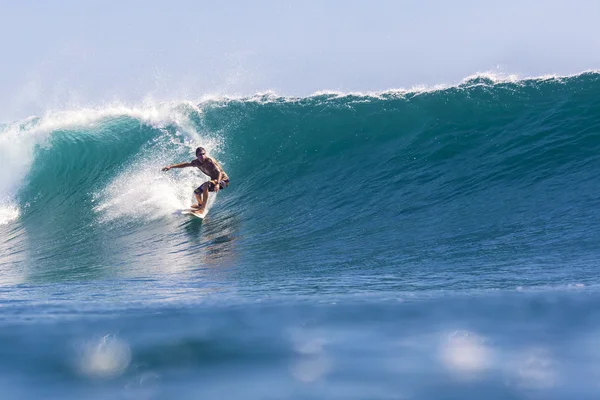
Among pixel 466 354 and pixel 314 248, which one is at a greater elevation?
pixel 314 248

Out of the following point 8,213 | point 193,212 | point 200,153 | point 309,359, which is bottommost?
point 309,359

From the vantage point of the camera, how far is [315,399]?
12.3ft

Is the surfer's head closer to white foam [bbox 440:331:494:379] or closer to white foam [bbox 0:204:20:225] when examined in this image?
white foam [bbox 0:204:20:225]

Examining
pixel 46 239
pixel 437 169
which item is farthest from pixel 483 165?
pixel 46 239

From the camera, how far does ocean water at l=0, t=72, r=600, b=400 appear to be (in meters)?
4.13

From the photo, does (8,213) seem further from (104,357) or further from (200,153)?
(104,357)

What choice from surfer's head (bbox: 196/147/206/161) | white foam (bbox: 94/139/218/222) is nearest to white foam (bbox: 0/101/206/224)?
white foam (bbox: 94/139/218/222)

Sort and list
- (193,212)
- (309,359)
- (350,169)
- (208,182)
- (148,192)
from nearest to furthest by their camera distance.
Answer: (309,359) → (208,182) → (193,212) → (350,169) → (148,192)

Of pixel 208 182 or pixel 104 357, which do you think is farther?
pixel 208 182

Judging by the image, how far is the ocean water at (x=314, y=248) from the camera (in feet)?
13.5

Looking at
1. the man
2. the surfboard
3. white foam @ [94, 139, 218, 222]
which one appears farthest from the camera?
white foam @ [94, 139, 218, 222]

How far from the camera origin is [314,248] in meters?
10.4

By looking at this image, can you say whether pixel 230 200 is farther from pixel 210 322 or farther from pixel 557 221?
pixel 210 322

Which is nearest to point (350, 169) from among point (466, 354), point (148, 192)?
point (148, 192)
